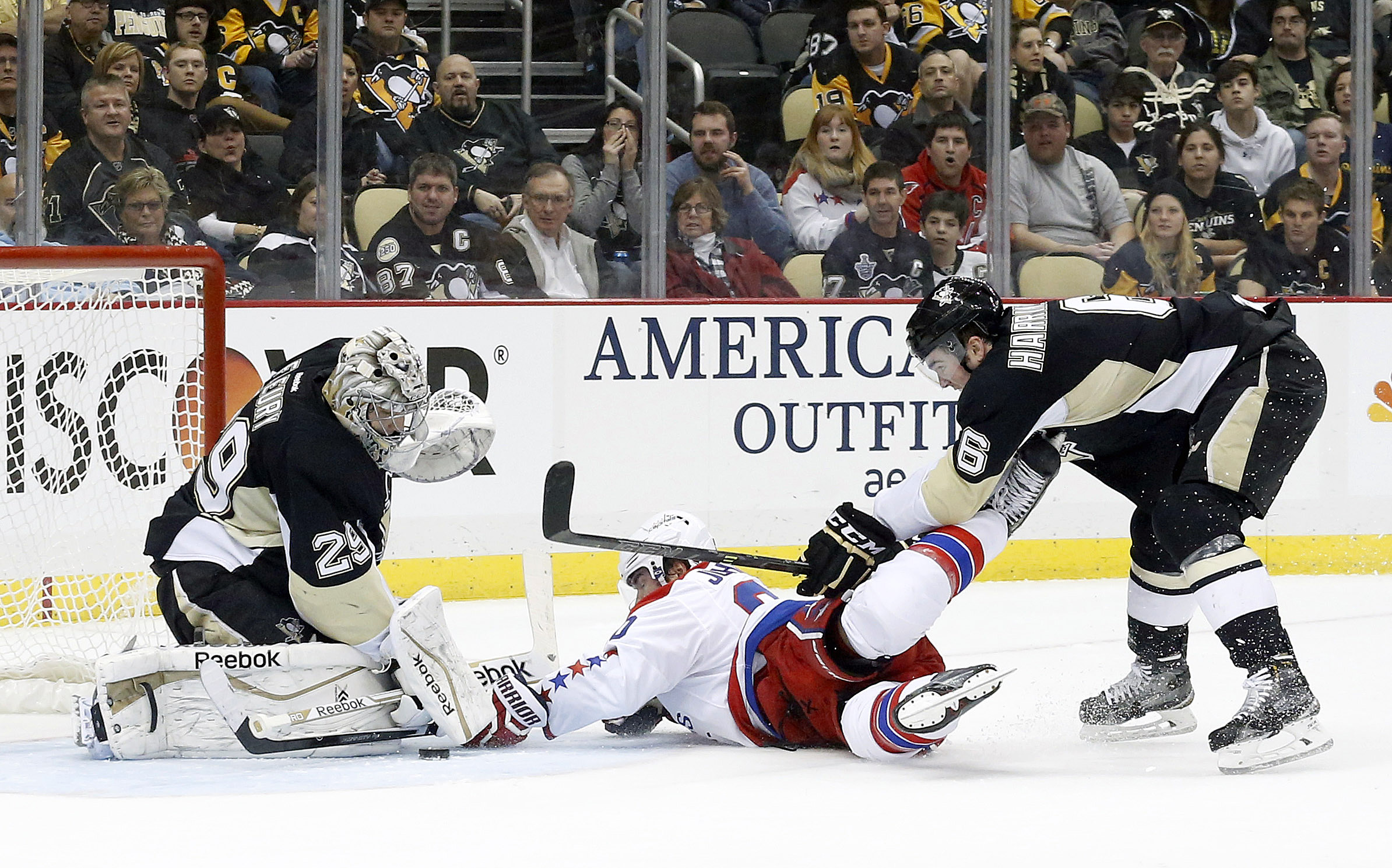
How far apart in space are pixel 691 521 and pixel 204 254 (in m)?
1.33

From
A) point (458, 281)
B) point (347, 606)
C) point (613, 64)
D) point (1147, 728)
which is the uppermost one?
point (613, 64)

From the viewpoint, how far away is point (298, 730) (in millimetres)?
2836

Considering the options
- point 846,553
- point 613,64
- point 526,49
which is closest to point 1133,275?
point 613,64

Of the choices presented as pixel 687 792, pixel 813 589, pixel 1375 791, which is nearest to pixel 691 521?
pixel 813 589

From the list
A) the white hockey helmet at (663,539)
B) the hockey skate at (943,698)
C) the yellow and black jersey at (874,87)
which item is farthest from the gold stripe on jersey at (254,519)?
the yellow and black jersey at (874,87)

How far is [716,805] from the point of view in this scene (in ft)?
8.19

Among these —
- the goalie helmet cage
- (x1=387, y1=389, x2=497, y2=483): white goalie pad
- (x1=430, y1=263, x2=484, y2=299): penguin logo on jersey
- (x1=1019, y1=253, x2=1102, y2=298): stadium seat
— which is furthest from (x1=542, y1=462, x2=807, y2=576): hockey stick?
(x1=1019, y1=253, x2=1102, y2=298): stadium seat

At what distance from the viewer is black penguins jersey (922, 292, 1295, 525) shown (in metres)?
2.90

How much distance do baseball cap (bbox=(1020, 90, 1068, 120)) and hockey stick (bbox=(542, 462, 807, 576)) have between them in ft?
10.3

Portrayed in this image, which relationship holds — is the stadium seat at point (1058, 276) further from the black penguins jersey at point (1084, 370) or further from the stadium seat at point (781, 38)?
the black penguins jersey at point (1084, 370)

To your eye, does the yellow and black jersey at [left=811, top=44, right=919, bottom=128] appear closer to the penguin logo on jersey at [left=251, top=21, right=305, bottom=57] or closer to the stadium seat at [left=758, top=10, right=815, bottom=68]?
the stadium seat at [left=758, top=10, right=815, bottom=68]

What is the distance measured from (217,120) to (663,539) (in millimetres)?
2924

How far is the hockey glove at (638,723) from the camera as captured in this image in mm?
3139

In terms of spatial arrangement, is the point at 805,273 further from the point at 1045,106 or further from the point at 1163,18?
the point at 1163,18
